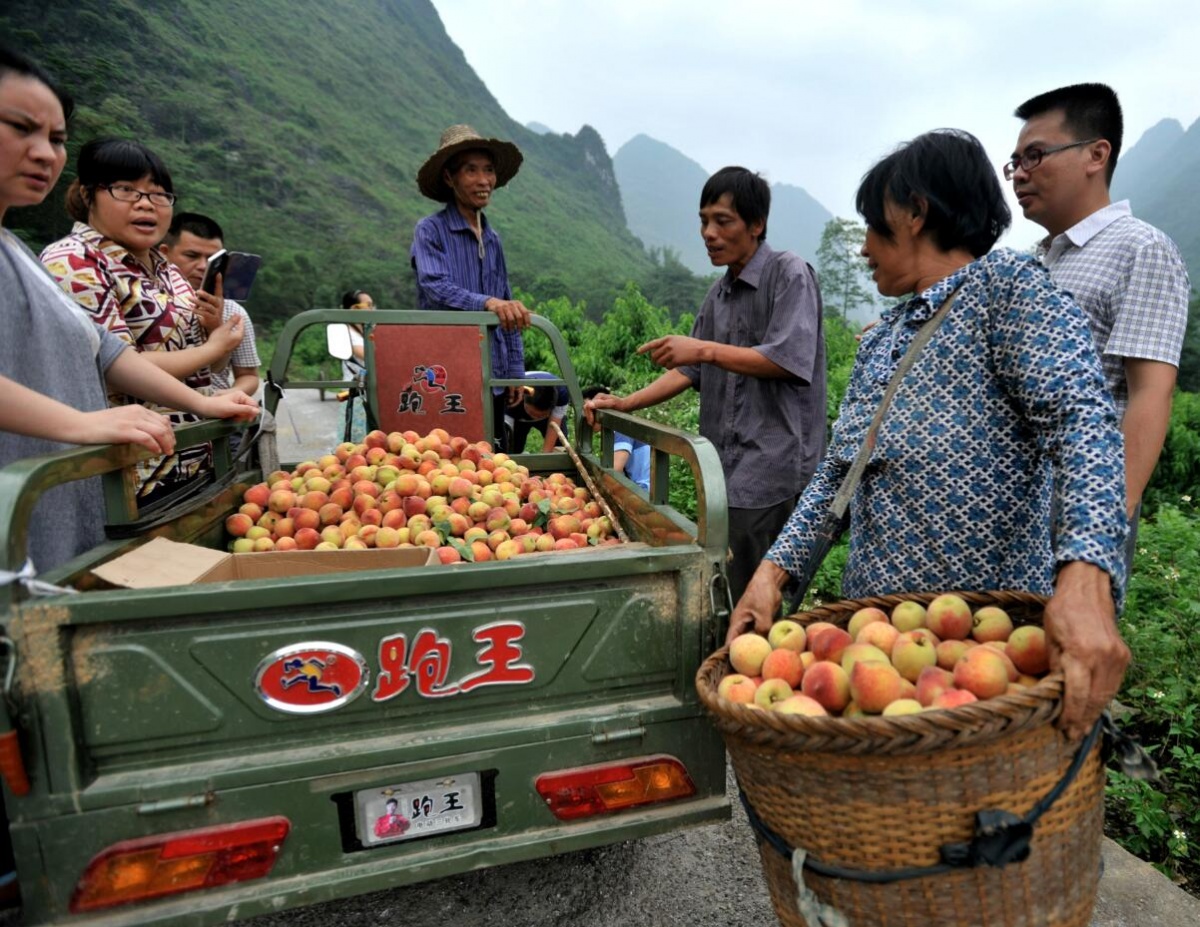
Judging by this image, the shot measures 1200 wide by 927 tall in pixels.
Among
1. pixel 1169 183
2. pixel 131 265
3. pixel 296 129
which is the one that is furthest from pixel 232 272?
pixel 1169 183

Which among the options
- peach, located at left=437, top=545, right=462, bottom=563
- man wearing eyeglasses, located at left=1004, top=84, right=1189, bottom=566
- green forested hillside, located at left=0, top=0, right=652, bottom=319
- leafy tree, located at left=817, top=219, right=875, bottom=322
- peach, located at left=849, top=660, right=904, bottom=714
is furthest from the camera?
leafy tree, located at left=817, top=219, right=875, bottom=322

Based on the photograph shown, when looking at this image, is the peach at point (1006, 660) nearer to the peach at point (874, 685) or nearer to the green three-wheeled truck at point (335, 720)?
the peach at point (874, 685)

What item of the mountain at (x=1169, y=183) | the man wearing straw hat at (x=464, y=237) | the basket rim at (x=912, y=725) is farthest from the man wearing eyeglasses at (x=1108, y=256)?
the mountain at (x=1169, y=183)

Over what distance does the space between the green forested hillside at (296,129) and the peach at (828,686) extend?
25.3 m

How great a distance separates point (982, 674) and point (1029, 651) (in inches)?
5.7

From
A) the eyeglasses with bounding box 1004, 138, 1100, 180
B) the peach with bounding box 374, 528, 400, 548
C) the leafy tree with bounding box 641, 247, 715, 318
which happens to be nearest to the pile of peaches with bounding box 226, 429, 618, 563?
the peach with bounding box 374, 528, 400, 548

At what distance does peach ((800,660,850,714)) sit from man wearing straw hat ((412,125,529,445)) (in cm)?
262

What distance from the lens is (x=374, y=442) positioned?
3119 millimetres

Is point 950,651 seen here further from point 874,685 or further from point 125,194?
point 125,194

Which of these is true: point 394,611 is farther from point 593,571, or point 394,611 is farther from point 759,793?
point 759,793

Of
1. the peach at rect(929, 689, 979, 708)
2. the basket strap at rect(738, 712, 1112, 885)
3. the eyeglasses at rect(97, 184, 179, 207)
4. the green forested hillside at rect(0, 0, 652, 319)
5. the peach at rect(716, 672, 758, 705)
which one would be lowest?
the basket strap at rect(738, 712, 1112, 885)

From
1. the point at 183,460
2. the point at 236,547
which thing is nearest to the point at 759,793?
the point at 236,547

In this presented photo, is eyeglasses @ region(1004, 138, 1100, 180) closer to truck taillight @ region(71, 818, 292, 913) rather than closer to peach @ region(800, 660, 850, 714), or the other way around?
peach @ region(800, 660, 850, 714)

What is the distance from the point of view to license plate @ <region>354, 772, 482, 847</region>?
1667mm
